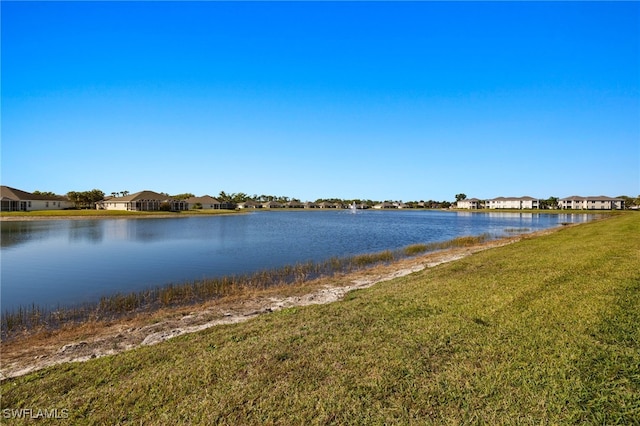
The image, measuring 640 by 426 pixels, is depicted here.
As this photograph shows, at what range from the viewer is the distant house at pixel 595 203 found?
458ft

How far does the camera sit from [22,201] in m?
78.8

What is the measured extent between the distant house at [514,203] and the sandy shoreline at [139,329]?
17797 cm

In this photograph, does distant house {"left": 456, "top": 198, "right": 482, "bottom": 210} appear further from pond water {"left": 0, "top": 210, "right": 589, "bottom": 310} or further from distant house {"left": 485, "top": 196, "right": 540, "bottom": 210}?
pond water {"left": 0, "top": 210, "right": 589, "bottom": 310}

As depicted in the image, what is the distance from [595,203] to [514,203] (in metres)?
31.6

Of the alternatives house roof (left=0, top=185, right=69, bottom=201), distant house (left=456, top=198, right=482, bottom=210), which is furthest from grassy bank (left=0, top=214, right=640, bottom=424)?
distant house (left=456, top=198, right=482, bottom=210)

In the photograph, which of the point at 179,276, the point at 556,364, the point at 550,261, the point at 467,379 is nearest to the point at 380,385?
the point at 467,379

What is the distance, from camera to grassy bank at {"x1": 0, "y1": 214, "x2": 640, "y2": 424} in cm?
412

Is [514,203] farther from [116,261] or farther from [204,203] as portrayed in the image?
[116,261]

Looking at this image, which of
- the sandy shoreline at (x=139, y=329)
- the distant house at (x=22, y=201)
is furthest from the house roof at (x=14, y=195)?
the sandy shoreline at (x=139, y=329)

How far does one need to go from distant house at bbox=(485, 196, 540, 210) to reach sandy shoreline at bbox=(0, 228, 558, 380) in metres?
178

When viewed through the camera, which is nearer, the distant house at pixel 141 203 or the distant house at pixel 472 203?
the distant house at pixel 141 203

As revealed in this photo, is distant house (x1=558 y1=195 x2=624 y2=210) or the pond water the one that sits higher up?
distant house (x1=558 y1=195 x2=624 y2=210)

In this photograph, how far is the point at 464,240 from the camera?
33250 mm

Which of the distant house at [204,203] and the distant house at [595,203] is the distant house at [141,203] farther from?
the distant house at [595,203]
